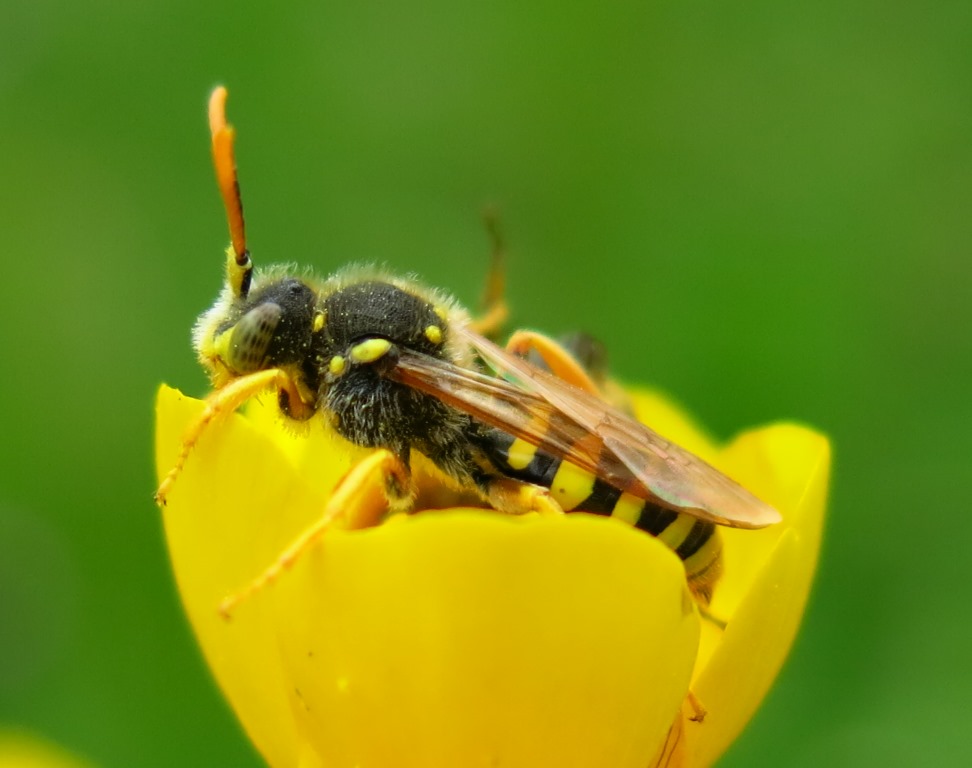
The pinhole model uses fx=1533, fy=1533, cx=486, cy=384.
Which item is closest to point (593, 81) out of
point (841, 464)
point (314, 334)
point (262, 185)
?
point (262, 185)

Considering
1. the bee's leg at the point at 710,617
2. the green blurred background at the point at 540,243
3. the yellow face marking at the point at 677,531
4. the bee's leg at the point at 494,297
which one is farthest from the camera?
the green blurred background at the point at 540,243

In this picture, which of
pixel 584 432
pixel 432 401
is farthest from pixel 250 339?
pixel 584 432

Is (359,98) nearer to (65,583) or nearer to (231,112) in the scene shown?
(231,112)

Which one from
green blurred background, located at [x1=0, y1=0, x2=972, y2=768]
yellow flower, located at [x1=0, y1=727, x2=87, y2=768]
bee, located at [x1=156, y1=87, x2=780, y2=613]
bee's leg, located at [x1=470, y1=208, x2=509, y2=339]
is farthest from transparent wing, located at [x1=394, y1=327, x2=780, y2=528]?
green blurred background, located at [x1=0, y1=0, x2=972, y2=768]

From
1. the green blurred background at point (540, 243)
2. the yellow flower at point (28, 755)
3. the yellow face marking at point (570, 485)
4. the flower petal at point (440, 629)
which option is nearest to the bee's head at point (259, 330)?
the flower petal at point (440, 629)

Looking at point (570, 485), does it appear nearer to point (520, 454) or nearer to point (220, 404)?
point (520, 454)

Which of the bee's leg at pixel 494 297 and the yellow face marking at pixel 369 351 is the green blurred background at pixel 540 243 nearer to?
the bee's leg at pixel 494 297
